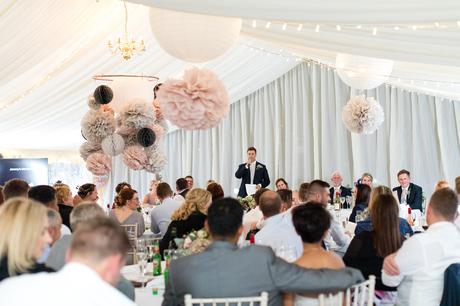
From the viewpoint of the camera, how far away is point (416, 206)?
26.0ft

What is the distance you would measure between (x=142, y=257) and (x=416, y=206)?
4.81m

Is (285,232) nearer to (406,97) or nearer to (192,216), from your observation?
(192,216)

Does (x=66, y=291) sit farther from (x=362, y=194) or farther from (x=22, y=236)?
(x=362, y=194)

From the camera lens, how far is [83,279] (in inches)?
77.7

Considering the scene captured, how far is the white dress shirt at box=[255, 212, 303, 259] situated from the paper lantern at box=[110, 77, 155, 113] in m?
1.93

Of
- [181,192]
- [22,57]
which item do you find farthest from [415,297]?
[181,192]

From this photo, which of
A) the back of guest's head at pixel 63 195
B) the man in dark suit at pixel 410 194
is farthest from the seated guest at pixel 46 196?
the man in dark suit at pixel 410 194

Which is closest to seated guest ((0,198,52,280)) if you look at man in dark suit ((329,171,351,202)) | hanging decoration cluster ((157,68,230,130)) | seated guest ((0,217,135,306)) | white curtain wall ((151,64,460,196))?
seated guest ((0,217,135,306))

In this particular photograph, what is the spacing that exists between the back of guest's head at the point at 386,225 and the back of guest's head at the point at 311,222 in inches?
32.0

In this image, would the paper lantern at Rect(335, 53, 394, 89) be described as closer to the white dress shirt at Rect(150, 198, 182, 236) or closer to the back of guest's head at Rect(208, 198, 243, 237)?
the white dress shirt at Rect(150, 198, 182, 236)

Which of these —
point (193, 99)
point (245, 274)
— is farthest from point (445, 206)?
point (193, 99)

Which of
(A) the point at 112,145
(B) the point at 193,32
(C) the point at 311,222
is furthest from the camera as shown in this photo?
(A) the point at 112,145

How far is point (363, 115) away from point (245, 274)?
18.3 ft

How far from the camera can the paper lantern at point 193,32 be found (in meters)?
4.00
